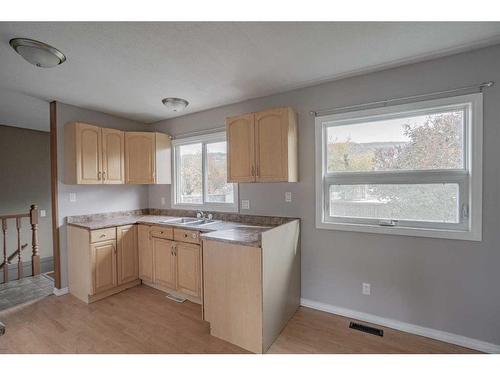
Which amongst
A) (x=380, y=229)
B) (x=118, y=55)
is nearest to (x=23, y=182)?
(x=118, y=55)

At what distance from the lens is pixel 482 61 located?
183 centimetres

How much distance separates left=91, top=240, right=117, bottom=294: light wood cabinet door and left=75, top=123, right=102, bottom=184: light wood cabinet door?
848 millimetres

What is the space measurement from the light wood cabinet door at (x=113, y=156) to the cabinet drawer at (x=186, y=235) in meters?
1.25

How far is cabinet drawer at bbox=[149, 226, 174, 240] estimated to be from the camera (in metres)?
2.85

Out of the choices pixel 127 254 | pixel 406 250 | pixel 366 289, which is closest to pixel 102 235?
pixel 127 254

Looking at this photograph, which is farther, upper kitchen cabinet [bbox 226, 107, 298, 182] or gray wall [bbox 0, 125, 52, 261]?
gray wall [bbox 0, 125, 52, 261]

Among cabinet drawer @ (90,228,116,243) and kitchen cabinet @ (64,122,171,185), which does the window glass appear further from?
cabinet drawer @ (90,228,116,243)

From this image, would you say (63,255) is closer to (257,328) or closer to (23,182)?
(23,182)

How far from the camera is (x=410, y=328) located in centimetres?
209

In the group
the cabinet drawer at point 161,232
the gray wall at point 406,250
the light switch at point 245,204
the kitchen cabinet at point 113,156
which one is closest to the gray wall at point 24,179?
the kitchen cabinet at point 113,156

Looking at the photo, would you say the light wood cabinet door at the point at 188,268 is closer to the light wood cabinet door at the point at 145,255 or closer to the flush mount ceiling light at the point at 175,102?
the light wood cabinet door at the point at 145,255

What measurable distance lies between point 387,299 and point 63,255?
376 centimetres

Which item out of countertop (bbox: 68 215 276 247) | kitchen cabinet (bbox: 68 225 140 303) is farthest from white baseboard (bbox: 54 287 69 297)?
countertop (bbox: 68 215 276 247)
